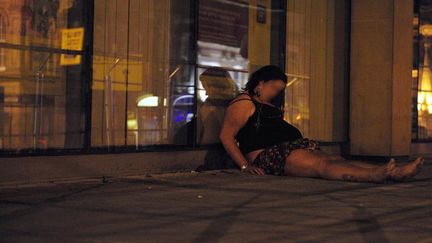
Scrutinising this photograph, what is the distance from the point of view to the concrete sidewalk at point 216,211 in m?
4.51

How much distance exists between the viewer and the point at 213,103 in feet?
29.3

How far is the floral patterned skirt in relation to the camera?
7766 mm

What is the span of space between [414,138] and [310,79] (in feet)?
8.91

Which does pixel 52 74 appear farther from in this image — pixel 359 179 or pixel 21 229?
pixel 359 179

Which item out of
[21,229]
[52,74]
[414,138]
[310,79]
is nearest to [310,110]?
[310,79]

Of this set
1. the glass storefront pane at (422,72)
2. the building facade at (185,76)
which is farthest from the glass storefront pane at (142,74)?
the glass storefront pane at (422,72)

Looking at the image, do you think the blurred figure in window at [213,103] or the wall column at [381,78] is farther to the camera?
the wall column at [381,78]

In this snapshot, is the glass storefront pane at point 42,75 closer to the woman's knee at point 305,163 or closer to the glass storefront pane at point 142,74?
the glass storefront pane at point 142,74

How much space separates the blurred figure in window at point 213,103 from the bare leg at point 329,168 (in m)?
1.37

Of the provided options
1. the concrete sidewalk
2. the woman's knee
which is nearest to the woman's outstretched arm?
the woman's knee

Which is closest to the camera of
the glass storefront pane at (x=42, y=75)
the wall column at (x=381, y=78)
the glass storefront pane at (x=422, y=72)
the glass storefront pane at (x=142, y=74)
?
the glass storefront pane at (x=42, y=75)

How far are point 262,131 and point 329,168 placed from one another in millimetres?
895

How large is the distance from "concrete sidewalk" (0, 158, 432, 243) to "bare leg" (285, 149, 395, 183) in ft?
0.34

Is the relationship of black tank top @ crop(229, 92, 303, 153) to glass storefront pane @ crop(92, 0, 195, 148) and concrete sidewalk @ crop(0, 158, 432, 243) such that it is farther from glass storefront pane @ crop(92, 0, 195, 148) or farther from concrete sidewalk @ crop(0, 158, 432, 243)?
glass storefront pane @ crop(92, 0, 195, 148)
